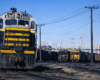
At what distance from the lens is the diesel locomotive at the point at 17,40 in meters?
11.8

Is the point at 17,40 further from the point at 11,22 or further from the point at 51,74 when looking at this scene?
the point at 51,74

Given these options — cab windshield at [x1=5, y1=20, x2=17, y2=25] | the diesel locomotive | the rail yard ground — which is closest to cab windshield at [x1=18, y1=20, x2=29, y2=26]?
the diesel locomotive

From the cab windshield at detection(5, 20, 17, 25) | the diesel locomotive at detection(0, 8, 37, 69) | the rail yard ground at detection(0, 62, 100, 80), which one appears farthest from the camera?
the cab windshield at detection(5, 20, 17, 25)

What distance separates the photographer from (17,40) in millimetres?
12469

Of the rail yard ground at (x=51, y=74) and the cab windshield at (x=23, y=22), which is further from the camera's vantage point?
the cab windshield at (x=23, y=22)

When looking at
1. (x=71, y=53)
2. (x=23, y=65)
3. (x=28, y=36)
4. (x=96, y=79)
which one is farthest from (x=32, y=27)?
(x=71, y=53)

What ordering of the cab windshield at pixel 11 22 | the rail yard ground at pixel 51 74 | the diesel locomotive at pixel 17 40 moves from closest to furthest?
the rail yard ground at pixel 51 74 → the diesel locomotive at pixel 17 40 → the cab windshield at pixel 11 22

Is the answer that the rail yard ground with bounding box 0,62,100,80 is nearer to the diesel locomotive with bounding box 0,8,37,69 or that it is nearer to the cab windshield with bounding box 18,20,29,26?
the diesel locomotive with bounding box 0,8,37,69

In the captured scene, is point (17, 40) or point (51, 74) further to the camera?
point (17, 40)

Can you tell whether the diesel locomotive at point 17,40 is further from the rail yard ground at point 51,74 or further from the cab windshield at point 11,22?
the rail yard ground at point 51,74

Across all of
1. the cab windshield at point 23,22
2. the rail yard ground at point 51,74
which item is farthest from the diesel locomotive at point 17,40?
the rail yard ground at point 51,74

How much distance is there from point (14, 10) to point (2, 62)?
13.4 ft

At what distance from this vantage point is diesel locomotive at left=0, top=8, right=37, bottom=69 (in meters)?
11.8

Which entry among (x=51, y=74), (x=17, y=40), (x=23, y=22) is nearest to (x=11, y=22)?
(x=23, y=22)
